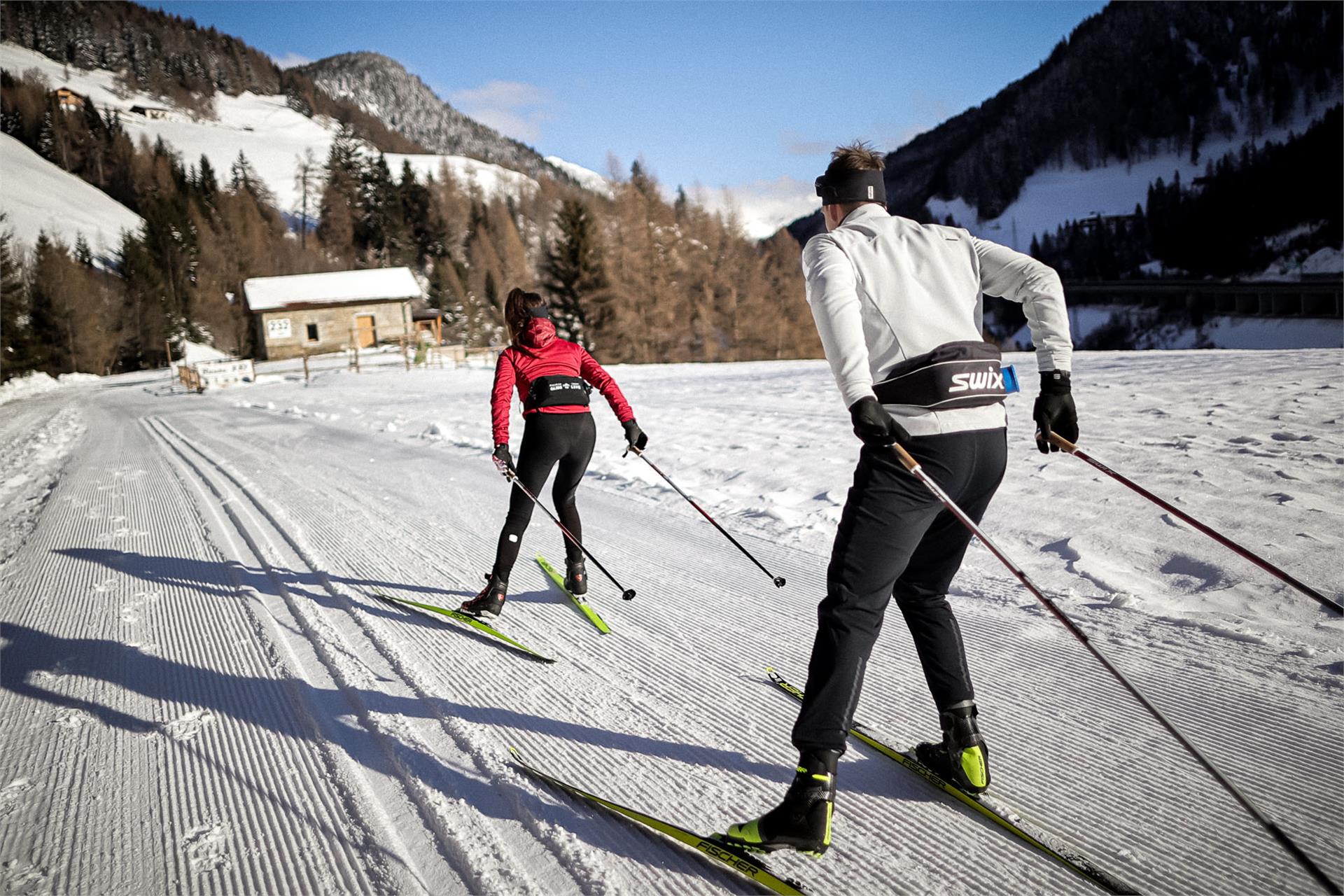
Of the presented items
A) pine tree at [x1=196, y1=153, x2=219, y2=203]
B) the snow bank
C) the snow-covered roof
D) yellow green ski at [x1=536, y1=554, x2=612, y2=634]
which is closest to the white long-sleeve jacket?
yellow green ski at [x1=536, y1=554, x2=612, y2=634]

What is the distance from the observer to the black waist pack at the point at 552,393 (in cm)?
390

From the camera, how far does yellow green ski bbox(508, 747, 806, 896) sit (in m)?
1.86

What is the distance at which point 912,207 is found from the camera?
10244cm

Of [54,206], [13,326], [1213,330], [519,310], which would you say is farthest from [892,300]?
[54,206]

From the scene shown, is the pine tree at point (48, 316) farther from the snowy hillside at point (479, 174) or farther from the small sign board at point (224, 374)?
the snowy hillside at point (479, 174)

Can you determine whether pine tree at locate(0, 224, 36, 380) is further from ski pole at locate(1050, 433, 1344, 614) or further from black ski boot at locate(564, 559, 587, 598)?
ski pole at locate(1050, 433, 1344, 614)

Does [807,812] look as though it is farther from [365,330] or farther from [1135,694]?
[365,330]

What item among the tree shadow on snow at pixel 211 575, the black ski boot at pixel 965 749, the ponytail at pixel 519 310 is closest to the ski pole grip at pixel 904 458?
the black ski boot at pixel 965 749

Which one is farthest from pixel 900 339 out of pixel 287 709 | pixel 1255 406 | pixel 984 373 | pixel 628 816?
pixel 1255 406

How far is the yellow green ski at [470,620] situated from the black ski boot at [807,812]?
1.72 m

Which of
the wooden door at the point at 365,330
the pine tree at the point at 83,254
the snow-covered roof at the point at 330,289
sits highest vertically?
the pine tree at the point at 83,254

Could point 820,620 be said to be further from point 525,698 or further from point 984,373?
point 525,698

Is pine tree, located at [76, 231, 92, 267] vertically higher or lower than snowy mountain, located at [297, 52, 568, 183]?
lower

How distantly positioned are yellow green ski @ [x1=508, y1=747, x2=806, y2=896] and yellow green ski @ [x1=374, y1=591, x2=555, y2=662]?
1141mm
